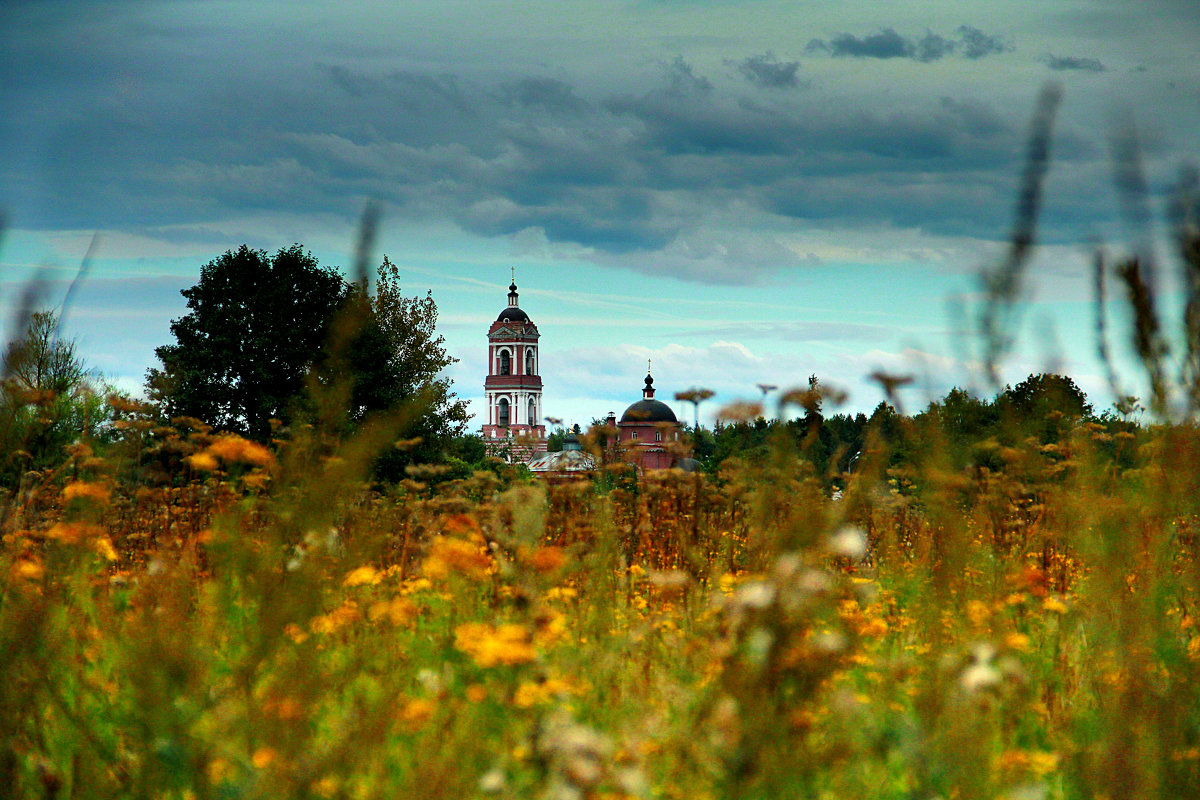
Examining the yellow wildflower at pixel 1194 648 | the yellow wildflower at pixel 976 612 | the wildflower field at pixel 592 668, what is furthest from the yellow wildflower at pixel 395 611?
the yellow wildflower at pixel 1194 648

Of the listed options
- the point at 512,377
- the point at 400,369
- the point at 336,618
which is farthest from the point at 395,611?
the point at 512,377

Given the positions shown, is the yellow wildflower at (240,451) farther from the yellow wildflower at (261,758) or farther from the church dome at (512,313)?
the church dome at (512,313)

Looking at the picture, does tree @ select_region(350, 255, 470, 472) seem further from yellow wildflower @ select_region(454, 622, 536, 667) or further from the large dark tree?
yellow wildflower @ select_region(454, 622, 536, 667)

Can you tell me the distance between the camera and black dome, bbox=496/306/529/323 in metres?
107

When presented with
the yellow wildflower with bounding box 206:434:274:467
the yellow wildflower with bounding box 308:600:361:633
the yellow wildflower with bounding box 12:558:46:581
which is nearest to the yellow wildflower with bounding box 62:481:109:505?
the yellow wildflower with bounding box 12:558:46:581

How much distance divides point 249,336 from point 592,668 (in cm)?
2623

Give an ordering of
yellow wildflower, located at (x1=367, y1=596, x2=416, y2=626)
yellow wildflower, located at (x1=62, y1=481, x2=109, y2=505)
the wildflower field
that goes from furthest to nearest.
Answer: yellow wildflower, located at (x1=367, y1=596, x2=416, y2=626), yellow wildflower, located at (x1=62, y1=481, x2=109, y2=505), the wildflower field

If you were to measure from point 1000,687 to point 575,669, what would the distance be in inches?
46.5

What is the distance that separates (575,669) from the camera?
2.73 metres

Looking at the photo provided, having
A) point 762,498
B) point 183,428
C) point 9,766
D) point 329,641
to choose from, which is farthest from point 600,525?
point 183,428

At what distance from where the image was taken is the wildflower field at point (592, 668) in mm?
1580

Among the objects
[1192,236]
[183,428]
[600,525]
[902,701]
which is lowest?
[902,701]

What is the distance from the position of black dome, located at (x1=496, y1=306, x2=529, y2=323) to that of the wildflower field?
103 meters

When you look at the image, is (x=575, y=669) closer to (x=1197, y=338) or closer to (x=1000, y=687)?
(x=1000, y=687)
